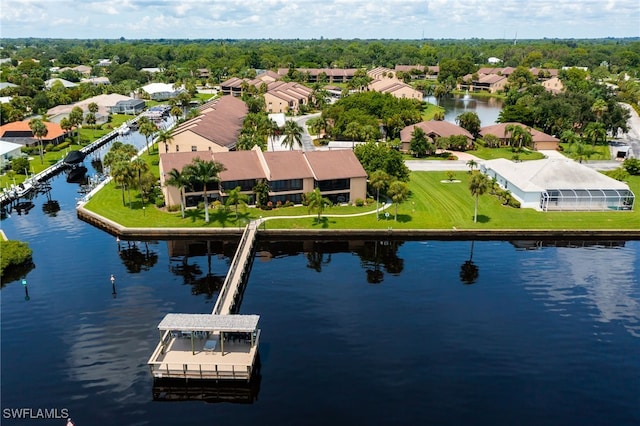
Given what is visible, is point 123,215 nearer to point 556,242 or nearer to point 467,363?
point 467,363

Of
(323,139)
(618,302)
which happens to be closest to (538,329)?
(618,302)

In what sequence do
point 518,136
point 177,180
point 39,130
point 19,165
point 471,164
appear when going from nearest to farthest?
point 177,180, point 19,165, point 471,164, point 39,130, point 518,136

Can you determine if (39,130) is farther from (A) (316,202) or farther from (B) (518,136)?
(B) (518,136)

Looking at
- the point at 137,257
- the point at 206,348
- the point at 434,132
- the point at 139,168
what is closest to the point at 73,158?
the point at 139,168

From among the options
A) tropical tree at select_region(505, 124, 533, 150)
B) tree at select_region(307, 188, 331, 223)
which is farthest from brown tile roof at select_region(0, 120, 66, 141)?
tropical tree at select_region(505, 124, 533, 150)

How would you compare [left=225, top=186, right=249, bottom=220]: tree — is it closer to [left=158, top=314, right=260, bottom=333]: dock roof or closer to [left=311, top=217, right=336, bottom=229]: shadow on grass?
[left=311, top=217, right=336, bottom=229]: shadow on grass

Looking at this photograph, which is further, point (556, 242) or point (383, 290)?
point (556, 242)
